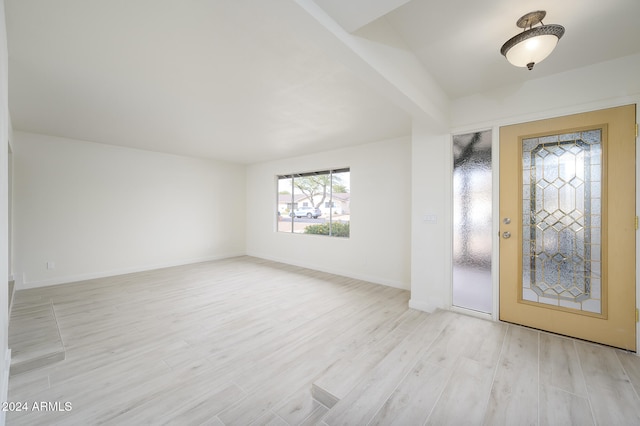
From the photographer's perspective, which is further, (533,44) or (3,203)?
(533,44)

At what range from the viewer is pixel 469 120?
3010 mm

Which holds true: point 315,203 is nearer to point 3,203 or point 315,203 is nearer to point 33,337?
point 33,337

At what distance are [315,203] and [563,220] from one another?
4156mm

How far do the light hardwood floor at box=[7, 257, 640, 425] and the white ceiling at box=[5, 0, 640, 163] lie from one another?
227cm

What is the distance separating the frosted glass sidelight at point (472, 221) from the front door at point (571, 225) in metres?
0.14

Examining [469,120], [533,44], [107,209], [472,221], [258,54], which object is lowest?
[472,221]

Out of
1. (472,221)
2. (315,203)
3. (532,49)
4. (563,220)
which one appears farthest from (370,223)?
(532,49)

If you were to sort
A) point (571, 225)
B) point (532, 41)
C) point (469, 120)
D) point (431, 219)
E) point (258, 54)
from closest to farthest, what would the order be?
1. point (532, 41)
2. point (258, 54)
3. point (571, 225)
4. point (469, 120)
5. point (431, 219)

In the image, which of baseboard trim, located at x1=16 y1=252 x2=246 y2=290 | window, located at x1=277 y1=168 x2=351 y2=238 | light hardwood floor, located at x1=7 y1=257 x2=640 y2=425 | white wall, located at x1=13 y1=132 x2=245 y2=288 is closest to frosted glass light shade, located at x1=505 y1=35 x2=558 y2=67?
light hardwood floor, located at x1=7 y1=257 x2=640 y2=425

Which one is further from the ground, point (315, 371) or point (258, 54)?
point (258, 54)

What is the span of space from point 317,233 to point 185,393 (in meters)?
4.10

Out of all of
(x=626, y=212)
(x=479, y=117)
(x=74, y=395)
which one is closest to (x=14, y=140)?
(x=74, y=395)

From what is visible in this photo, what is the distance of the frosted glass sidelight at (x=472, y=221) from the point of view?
9.62ft

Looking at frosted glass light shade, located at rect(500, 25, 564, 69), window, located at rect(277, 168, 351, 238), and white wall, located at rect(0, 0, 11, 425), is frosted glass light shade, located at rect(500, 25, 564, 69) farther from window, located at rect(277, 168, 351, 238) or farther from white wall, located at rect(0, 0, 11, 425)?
window, located at rect(277, 168, 351, 238)
